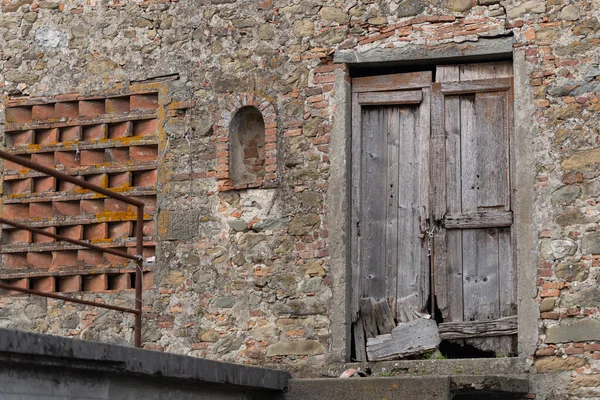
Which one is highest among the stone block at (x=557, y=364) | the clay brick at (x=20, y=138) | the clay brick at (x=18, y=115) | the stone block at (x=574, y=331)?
the clay brick at (x=18, y=115)

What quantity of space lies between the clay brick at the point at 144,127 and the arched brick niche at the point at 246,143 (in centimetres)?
67

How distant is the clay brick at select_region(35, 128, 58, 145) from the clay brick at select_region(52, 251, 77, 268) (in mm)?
1071

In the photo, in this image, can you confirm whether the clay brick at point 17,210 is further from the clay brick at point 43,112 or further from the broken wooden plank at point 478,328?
the broken wooden plank at point 478,328

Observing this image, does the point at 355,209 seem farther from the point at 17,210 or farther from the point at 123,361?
the point at 123,361

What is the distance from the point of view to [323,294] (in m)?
8.99

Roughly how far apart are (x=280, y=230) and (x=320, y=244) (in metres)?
0.39

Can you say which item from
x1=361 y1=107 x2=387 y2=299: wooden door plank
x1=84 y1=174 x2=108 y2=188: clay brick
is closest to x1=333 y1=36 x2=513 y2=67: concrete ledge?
x1=361 y1=107 x2=387 y2=299: wooden door plank

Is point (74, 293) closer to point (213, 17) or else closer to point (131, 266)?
point (131, 266)

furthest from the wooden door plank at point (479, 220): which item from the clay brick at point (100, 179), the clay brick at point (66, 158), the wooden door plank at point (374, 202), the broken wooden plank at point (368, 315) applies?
the clay brick at point (66, 158)

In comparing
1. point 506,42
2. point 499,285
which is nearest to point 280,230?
point 499,285

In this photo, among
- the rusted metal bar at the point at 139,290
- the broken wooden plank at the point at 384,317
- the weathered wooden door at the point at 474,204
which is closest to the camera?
the rusted metal bar at the point at 139,290

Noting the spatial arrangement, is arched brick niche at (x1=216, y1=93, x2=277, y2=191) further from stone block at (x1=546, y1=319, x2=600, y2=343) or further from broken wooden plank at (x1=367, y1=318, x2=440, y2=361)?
stone block at (x1=546, y1=319, x2=600, y2=343)

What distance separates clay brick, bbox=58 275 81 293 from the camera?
9711 mm

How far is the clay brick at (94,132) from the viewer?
32.5 feet
